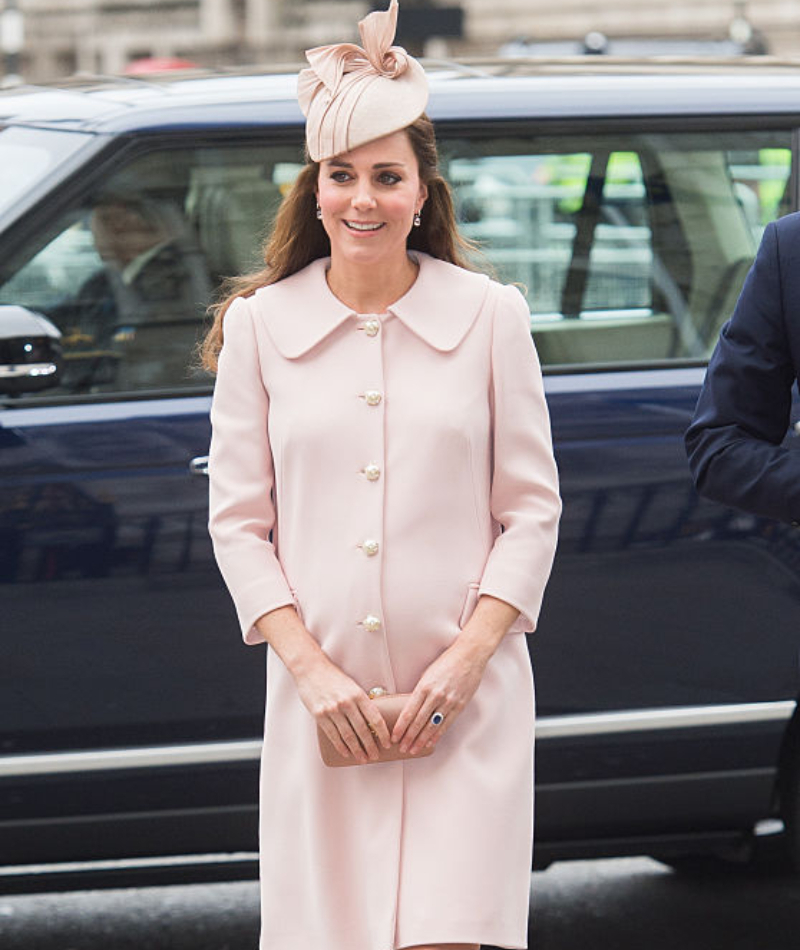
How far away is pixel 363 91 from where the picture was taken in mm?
2711

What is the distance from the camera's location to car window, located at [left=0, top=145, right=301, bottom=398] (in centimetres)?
392

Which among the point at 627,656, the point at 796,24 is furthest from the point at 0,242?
the point at 796,24

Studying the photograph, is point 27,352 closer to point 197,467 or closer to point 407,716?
point 197,467

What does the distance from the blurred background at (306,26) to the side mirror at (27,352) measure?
83.7 feet

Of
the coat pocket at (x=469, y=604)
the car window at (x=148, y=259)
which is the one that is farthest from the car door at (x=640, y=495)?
the coat pocket at (x=469, y=604)

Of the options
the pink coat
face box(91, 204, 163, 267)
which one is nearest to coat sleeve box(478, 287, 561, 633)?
the pink coat

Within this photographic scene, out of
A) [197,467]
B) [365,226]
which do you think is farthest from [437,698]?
[197,467]

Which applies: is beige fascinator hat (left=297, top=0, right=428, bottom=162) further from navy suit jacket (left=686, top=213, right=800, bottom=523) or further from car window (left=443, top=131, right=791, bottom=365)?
car window (left=443, top=131, right=791, bottom=365)

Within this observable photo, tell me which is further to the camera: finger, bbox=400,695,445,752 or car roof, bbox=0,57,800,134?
car roof, bbox=0,57,800,134

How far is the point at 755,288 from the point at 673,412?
4.59 ft

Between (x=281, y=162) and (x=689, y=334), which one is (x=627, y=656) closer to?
(x=689, y=334)

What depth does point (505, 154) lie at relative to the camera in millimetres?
4117

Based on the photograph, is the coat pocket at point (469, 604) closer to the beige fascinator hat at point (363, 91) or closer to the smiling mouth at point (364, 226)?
the smiling mouth at point (364, 226)

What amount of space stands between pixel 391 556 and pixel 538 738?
135cm
